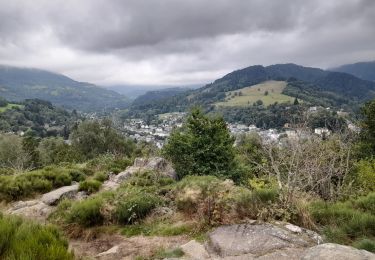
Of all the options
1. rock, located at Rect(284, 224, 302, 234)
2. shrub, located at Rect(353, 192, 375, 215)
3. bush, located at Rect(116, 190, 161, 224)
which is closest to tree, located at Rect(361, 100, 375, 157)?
shrub, located at Rect(353, 192, 375, 215)

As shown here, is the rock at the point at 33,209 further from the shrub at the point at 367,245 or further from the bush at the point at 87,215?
the shrub at the point at 367,245

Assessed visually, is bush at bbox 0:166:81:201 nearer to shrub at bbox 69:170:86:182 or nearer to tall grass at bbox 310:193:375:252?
shrub at bbox 69:170:86:182

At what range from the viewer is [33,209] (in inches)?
445

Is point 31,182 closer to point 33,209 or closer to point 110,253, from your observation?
point 33,209

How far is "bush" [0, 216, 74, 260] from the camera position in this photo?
177 inches

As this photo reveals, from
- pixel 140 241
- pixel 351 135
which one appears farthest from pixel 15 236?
pixel 351 135

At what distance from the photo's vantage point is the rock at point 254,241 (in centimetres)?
655

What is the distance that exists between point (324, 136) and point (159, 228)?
12.9 meters

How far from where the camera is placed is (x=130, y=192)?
10586mm

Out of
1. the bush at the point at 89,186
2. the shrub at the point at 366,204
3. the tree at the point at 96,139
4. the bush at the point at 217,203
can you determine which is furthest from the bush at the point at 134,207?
the tree at the point at 96,139

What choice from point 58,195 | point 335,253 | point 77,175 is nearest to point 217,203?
point 335,253

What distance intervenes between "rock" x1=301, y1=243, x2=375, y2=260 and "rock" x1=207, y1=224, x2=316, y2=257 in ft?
3.25

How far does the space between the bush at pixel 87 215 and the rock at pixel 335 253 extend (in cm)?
590

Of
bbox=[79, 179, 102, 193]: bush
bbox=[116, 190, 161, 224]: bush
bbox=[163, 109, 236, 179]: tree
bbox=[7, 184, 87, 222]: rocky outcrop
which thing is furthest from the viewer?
bbox=[163, 109, 236, 179]: tree
